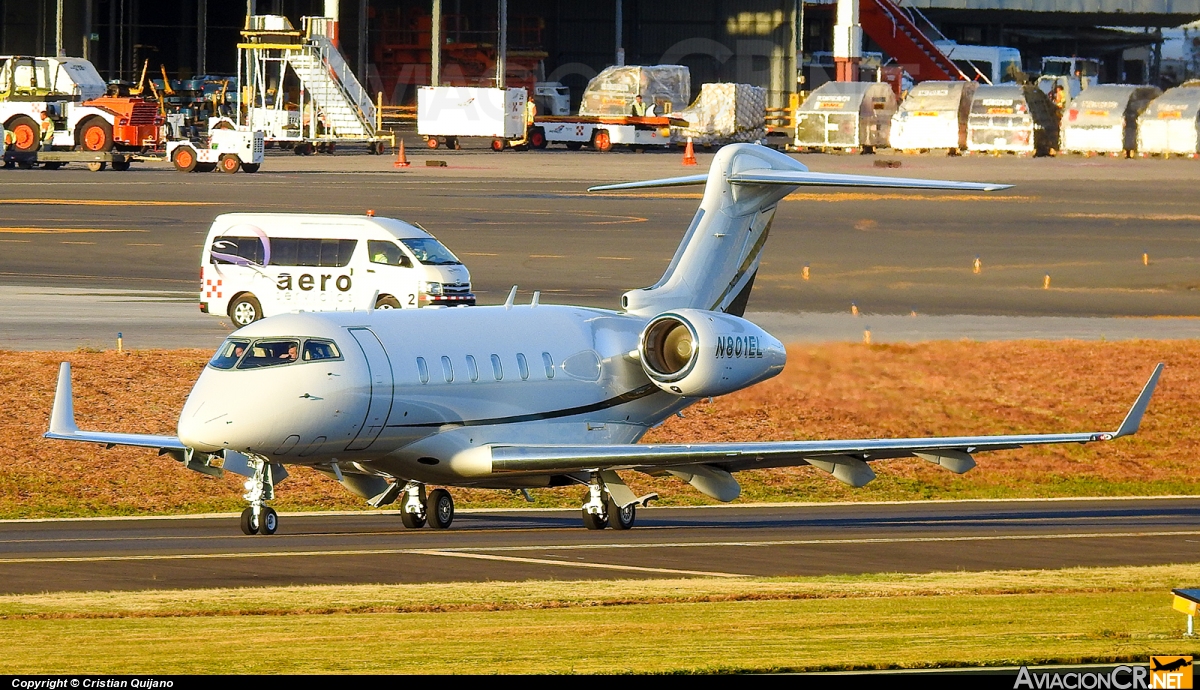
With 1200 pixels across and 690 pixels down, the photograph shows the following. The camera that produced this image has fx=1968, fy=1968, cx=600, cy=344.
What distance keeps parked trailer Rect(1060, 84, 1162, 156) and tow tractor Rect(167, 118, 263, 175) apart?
→ 47993 mm

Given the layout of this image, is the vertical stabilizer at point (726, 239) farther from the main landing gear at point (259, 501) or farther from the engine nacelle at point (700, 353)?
the main landing gear at point (259, 501)

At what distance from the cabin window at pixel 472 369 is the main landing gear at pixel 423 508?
2.67 metres

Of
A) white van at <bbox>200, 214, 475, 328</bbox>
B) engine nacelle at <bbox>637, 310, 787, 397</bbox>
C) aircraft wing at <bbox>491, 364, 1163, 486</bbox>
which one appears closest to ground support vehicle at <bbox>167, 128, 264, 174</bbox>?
white van at <bbox>200, 214, 475, 328</bbox>

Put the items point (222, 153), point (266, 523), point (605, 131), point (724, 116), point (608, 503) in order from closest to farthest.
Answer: point (266, 523) < point (608, 503) < point (222, 153) < point (724, 116) < point (605, 131)

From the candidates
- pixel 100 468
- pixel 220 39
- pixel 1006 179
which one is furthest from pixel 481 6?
pixel 100 468

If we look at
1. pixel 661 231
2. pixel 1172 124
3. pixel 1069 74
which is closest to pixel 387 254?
pixel 661 231

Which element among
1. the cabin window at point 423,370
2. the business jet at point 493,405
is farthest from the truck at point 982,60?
the cabin window at point 423,370

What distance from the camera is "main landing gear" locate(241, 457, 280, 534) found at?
90.6 ft

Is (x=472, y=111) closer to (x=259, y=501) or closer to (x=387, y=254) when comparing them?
(x=387, y=254)

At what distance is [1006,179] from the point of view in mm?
93812

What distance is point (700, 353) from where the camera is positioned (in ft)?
106

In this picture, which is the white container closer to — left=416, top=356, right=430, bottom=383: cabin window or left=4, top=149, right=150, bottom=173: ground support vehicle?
left=4, top=149, right=150, bottom=173: ground support vehicle

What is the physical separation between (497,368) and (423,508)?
2956 millimetres

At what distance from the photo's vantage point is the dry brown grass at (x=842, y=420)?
123ft
